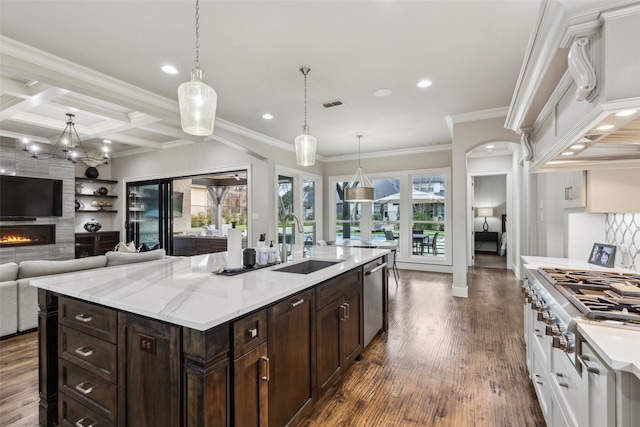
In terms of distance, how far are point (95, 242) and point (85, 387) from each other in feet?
23.1

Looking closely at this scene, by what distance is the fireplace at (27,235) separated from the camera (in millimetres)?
5812

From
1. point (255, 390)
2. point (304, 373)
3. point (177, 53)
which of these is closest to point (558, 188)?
point (304, 373)

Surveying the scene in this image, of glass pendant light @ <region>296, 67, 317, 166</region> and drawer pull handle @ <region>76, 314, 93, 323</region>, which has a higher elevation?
glass pendant light @ <region>296, 67, 317, 166</region>

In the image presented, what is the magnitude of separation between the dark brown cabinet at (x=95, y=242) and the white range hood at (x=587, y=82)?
873cm

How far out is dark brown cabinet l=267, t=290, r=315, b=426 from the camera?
1.53 metres

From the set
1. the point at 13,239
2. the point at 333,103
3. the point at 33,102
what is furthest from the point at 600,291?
the point at 13,239

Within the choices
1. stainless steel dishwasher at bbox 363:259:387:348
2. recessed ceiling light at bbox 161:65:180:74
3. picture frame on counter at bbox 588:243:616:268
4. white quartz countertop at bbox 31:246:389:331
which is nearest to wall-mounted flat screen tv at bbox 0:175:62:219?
recessed ceiling light at bbox 161:65:180:74

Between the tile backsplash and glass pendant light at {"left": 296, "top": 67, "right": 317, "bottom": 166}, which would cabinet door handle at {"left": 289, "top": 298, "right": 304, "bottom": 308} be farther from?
the tile backsplash

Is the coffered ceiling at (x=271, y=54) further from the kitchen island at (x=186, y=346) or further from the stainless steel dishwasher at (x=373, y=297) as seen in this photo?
the stainless steel dishwasher at (x=373, y=297)

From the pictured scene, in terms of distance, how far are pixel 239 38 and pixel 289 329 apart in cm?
243

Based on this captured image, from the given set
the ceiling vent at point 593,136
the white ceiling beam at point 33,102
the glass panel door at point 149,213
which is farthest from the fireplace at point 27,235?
the ceiling vent at point 593,136

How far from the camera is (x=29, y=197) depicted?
19.7 feet

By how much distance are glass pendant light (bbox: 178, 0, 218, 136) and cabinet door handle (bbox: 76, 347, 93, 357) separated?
1408 millimetres

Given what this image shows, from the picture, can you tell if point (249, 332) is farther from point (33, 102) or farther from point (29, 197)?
point (29, 197)
